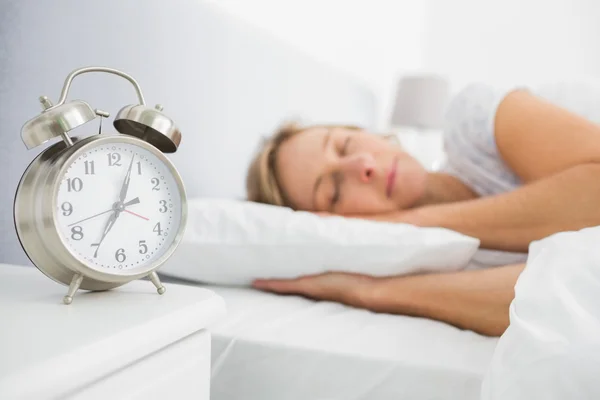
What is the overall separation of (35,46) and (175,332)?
0.58 meters

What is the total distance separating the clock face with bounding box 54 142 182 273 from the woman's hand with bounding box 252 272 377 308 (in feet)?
1.37

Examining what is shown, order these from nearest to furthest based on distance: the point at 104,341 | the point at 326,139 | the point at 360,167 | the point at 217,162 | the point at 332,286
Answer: the point at 104,341, the point at 332,286, the point at 360,167, the point at 326,139, the point at 217,162

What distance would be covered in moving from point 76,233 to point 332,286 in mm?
527

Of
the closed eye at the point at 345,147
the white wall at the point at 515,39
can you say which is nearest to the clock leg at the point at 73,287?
the closed eye at the point at 345,147

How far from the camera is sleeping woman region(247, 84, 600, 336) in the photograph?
875 millimetres

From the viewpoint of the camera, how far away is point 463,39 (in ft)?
10.4

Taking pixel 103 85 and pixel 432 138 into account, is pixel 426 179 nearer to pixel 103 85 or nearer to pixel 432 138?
pixel 103 85

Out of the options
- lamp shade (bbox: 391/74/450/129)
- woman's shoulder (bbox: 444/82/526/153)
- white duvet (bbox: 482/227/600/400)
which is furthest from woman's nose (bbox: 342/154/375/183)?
lamp shade (bbox: 391/74/450/129)

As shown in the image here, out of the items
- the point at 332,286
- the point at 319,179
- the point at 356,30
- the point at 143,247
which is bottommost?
the point at 332,286

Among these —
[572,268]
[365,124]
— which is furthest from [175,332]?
[365,124]

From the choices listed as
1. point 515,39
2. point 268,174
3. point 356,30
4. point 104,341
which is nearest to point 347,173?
point 268,174

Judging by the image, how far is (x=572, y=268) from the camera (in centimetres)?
60

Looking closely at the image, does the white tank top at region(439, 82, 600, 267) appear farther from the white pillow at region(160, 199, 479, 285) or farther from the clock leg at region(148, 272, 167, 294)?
the clock leg at region(148, 272, 167, 294)

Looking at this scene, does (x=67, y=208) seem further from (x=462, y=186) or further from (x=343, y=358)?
(x=462, y=186)
